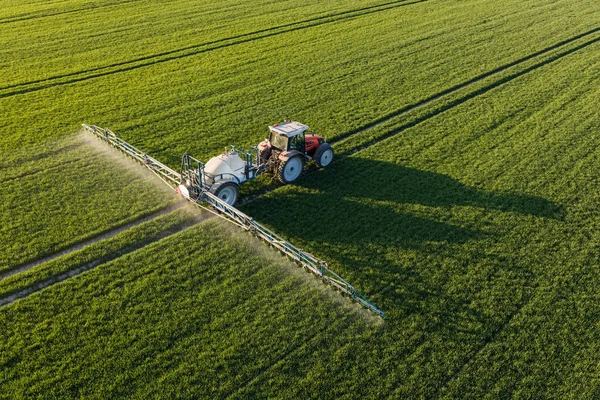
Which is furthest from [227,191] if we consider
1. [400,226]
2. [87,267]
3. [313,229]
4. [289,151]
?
[400,226]

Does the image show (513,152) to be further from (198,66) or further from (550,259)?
(198,66)

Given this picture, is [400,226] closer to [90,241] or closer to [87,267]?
[87,267]

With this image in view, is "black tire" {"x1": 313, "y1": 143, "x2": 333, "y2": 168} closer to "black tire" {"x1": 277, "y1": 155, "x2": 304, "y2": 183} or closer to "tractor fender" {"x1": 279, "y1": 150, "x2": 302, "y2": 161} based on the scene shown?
"black tire" {"x1": 277, "y1": 155, "x2": 304, "y2": 183}

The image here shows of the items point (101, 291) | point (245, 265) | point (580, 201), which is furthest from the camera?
point (580, 201)

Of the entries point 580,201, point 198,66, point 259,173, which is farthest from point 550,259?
point 198,66

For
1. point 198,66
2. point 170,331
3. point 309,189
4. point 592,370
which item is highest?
point 198,66

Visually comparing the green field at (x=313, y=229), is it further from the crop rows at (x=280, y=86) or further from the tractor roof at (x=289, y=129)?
the tractor roof at (x=289, y=129)

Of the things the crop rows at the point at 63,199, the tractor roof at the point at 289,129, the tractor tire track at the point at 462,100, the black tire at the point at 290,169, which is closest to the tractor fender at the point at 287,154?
the black tire at the point at 290,169
